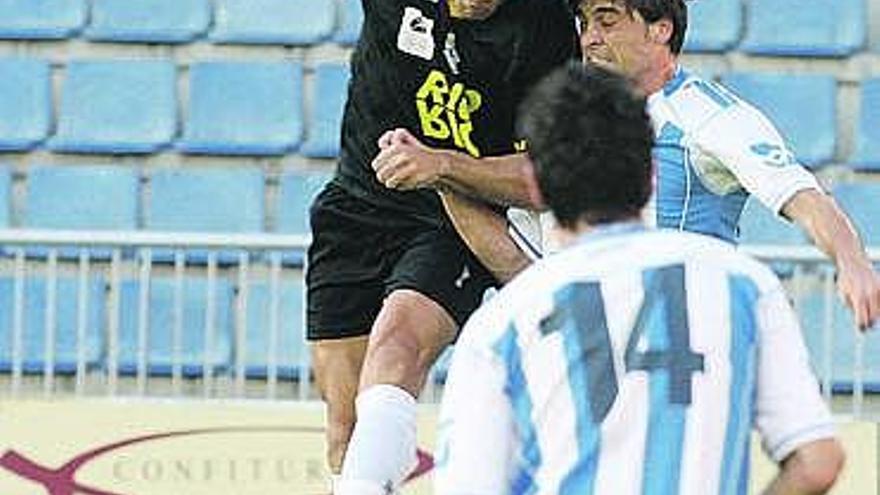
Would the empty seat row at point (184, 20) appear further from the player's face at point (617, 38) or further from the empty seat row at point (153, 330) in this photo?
the player's face at point (617, 38)

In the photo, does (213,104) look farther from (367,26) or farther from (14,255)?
(367,26)

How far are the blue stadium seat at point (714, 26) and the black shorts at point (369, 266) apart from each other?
4.01 meters

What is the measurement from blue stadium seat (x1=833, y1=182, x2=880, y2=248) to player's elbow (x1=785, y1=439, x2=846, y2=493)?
6.19m

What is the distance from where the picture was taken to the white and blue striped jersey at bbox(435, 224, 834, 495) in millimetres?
3984

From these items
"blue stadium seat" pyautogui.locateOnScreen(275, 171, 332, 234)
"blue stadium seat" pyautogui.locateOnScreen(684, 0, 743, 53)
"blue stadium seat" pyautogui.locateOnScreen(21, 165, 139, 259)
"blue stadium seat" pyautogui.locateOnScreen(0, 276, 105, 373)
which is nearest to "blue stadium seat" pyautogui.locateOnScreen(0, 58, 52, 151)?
"blue stadium seat" pyautogui.locateOnScreen(21, 165, 139, 259)

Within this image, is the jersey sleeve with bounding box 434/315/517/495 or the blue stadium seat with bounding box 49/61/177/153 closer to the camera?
the jersey sleeve with bounding box 434/315/517/495

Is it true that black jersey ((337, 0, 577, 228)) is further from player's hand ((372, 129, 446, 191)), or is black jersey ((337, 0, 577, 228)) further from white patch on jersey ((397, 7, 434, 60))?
player's hand ((372, 129, 446, 191))

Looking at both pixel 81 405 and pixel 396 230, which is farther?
pixel 81 405

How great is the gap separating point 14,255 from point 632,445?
564 cm

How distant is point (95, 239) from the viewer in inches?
359

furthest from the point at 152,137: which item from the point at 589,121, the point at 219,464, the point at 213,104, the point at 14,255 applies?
the point at 589,121

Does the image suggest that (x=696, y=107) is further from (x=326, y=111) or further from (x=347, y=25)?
(x=347, y=25)

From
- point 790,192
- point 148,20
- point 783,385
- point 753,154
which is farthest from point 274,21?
point 783,385

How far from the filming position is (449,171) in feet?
20.2
